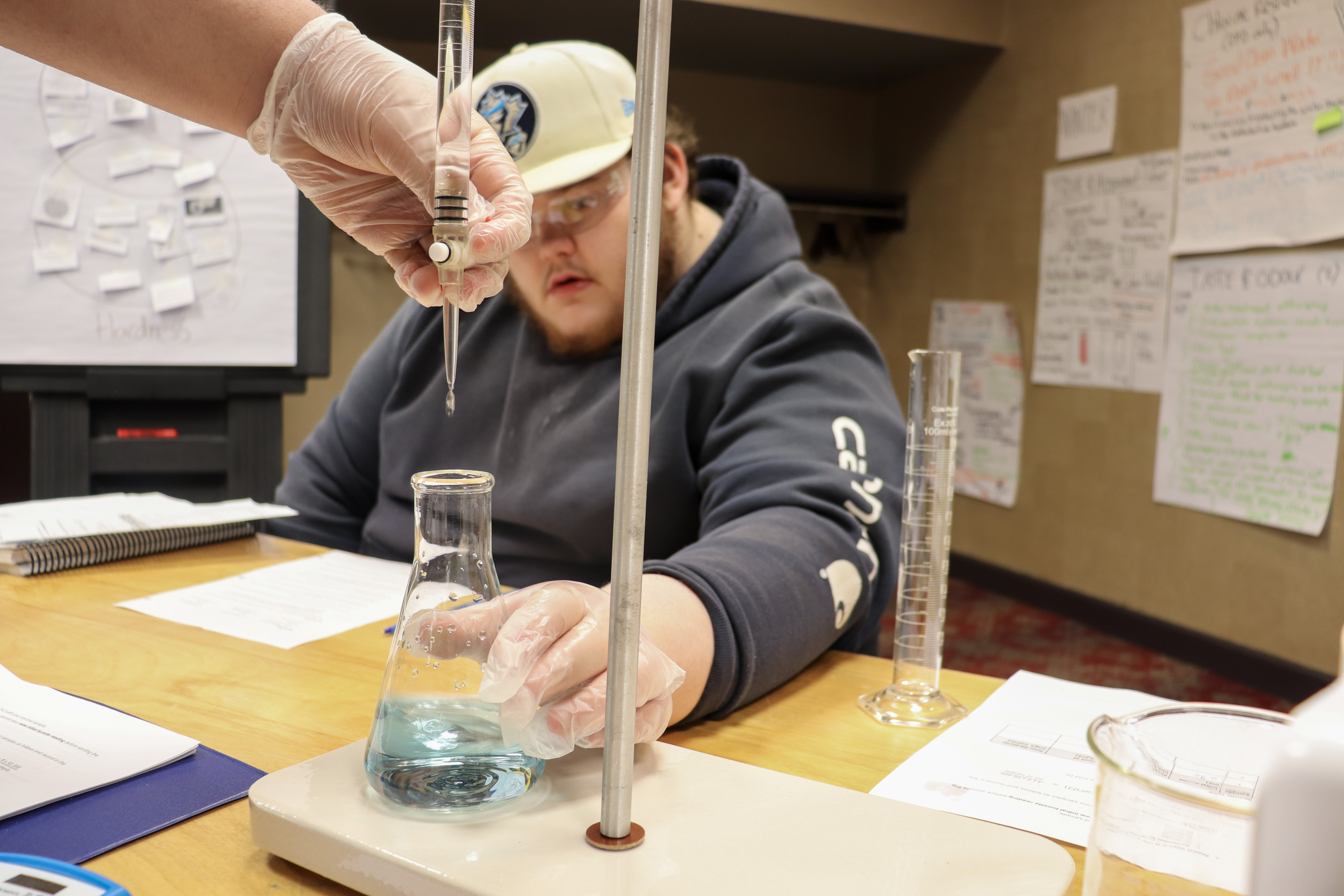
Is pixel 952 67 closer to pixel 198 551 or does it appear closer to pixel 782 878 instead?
pixel 198 551

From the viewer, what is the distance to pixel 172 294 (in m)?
1.73

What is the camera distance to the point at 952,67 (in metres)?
3.53

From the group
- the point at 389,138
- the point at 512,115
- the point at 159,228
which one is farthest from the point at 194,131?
the point at 389,138

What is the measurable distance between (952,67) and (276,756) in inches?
142

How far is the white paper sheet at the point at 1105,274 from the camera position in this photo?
104 inches

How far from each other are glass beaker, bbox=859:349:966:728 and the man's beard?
1.97 feet

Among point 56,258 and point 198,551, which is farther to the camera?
point 56,258

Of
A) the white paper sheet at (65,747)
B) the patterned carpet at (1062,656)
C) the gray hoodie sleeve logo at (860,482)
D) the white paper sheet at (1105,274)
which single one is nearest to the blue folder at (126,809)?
the white paper sheet at (65,747)

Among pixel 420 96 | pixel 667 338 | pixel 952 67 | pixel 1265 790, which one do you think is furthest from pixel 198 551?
pixel 952 67

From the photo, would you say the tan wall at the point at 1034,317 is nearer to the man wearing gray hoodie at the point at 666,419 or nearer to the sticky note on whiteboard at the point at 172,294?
the man wearing gray hoodie at the point at 666,419

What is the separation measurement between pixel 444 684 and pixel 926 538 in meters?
0.36

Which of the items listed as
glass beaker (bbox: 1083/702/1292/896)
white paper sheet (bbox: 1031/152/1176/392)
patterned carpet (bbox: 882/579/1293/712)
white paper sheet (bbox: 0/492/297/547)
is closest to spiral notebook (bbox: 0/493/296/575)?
white paper sheet (bbox: 0/492/297/547)

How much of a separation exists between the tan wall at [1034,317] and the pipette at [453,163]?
89.0 inches

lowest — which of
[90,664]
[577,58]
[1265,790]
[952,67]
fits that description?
[90,664]
